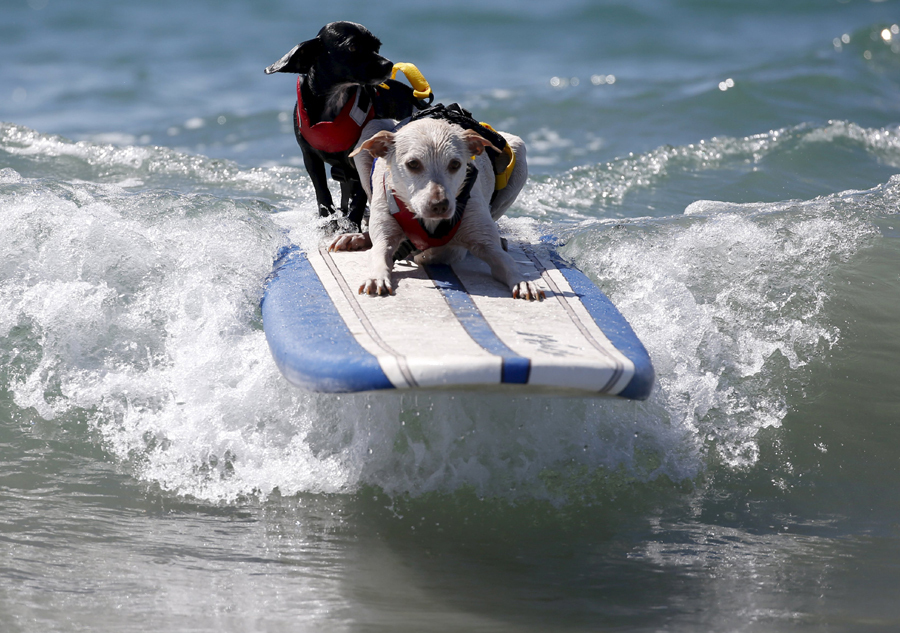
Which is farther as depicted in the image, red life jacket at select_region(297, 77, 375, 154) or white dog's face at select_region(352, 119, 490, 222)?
red life jacket at select_region(297, 77, 375, 154)

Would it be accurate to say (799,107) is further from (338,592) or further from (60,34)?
(60,34)

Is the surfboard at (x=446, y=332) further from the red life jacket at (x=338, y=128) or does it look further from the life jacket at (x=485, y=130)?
the red life jacket at (x=338, y=128)

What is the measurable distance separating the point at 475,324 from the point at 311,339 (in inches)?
30.8

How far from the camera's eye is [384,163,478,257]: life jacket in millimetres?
4633

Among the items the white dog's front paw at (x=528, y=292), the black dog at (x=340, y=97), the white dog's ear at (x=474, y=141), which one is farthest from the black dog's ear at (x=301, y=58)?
the white dog's front paw at (x=528, y=292)

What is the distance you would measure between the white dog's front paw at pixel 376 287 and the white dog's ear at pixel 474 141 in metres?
0.84

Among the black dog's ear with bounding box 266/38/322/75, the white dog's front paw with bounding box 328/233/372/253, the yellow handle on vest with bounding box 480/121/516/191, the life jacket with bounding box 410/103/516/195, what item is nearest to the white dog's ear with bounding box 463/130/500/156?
the life jacket with bounding box 410/103/516/195

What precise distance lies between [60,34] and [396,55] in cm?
935

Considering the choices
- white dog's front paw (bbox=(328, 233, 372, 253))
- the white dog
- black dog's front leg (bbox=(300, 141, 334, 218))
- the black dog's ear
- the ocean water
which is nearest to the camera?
the ocean water

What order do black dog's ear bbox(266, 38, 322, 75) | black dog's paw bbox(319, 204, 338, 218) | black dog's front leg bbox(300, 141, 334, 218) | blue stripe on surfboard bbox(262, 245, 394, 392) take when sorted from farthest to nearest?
black dog's paw bbox(319, 204, 338, 218)
black dog's front leg bbox(300, 141, 334, 218)
black dog's ear bbox(266, 38, 322, 75)
blue stripe on surfboard bbox(262, 245, 394, 392)

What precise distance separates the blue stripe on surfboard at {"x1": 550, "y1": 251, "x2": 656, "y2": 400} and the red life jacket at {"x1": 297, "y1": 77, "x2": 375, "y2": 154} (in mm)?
1497

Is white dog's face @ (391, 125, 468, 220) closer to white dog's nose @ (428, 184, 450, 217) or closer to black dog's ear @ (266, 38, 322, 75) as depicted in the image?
white dog's nose @ (428, 184, 450, 217)

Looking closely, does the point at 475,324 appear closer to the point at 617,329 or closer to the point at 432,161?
the point at 617,329

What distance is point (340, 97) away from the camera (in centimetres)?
520
